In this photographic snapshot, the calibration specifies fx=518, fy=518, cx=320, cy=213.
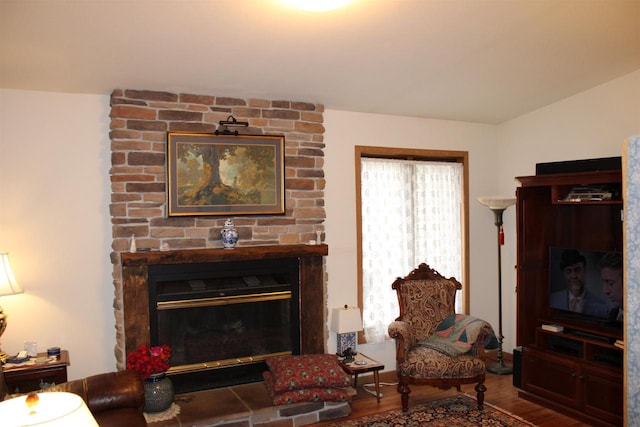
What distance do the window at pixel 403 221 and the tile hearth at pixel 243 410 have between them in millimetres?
1223

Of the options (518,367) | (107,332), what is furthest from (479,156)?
(107,332)

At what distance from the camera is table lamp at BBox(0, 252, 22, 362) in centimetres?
349

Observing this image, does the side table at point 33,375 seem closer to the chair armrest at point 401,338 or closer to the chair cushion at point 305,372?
the chair cushion at point 305,372

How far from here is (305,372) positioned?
412 centimetres

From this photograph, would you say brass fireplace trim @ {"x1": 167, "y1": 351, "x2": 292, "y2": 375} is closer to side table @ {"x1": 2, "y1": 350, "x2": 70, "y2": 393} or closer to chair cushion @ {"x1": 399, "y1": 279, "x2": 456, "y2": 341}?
side table @ {"x1": 2, "y1": 350, "x2": 70, "y2": 393}

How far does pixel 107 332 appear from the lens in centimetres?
410

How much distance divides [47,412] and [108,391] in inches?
77.8

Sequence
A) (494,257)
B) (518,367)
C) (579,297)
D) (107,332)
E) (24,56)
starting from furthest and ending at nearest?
(494,257)
(518,367)
(579,297)
(107,332)
(24,56)

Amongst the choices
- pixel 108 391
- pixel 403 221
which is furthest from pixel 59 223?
pixel 403 221

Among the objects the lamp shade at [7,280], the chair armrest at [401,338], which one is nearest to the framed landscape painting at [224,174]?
the lamp shade at [7,280]

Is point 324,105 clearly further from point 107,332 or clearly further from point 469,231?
point 107,332

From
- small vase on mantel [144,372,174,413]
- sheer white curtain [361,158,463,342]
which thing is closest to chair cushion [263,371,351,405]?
small vase on mantel [144,372,174,413]

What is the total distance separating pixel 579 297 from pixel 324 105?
282cm

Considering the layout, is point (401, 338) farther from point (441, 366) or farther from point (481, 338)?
point (481, 338)
